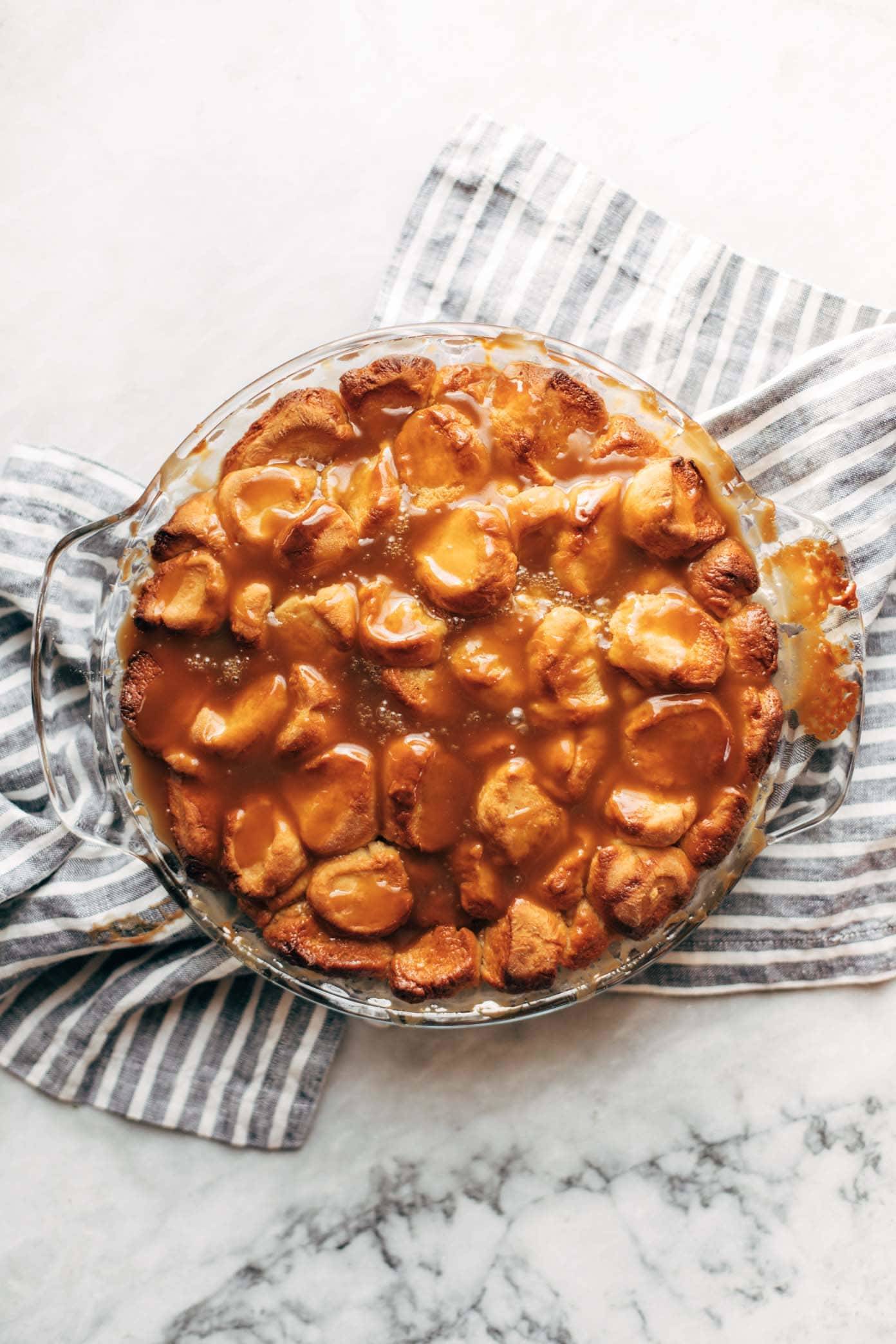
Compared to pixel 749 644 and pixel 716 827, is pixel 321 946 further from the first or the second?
pixel 749 644

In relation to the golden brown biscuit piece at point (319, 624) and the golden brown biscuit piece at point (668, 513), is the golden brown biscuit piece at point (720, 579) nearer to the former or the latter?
the golden brown biscuit piece at point (668, 513)

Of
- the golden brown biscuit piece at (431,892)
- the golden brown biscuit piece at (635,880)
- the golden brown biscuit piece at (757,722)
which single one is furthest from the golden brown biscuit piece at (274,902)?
the golden brown biscuit piece at (757,722)

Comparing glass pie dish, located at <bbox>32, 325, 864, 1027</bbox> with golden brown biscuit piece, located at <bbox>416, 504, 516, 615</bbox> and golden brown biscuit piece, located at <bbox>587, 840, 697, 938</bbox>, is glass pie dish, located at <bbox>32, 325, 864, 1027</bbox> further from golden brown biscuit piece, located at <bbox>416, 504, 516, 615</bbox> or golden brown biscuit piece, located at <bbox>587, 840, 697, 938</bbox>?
golden brown biscuit piece, located at <bbox>416, 504, 516, 615</bbox>

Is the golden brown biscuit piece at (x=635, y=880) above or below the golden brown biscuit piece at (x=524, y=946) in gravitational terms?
above

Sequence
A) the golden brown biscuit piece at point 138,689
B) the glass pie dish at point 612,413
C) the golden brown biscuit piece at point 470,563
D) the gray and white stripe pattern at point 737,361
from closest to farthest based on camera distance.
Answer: the golden brown biscuit piece at point 470,563 → the golden brown biscuit piece at point 138,689 → the glass pie dish at point 612,413 → the gray and white stripe pattern at point 737,361

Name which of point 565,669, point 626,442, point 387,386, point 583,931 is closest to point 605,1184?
point 583,931

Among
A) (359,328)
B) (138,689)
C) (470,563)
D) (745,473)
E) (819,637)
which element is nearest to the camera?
(470,563)

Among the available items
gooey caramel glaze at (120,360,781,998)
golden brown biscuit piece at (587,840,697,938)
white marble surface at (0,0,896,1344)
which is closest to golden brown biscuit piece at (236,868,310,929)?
gooey caramel glaze at (120,360,781,998)
